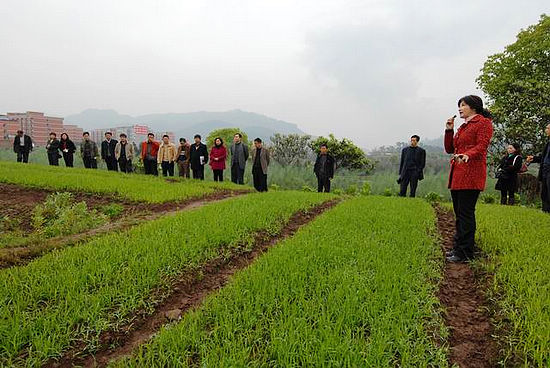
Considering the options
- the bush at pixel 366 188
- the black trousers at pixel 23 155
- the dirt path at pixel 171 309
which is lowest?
the dirt path at pixel 171 309

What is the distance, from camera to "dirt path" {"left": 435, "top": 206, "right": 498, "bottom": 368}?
7.68 ft

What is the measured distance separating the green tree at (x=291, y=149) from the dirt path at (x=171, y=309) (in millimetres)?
21822

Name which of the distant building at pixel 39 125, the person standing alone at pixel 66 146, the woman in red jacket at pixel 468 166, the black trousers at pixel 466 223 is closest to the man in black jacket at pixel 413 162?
the woman in red jacket at pixel 468 166

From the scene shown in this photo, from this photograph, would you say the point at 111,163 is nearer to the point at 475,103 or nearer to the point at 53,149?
the point at 53,149

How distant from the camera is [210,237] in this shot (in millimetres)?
4629

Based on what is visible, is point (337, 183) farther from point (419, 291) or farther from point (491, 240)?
point (419, 291)

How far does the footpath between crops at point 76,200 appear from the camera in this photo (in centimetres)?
414

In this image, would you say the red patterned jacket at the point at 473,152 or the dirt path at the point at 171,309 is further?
the red patterned jacket at the point at 473,152

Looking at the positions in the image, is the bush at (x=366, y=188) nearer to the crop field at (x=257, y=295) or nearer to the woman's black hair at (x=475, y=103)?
the crop field at (x=257, y=295)

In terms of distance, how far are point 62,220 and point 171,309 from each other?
3.79 metres

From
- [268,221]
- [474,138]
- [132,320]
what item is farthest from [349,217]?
[132,320]

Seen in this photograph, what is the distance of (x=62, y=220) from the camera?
5.57 meters

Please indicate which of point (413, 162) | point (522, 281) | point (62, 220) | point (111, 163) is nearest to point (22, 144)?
point (111, 163)

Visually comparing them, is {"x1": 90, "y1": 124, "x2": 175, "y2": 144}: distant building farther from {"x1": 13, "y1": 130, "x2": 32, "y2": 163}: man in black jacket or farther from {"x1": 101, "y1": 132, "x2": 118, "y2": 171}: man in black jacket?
{"x1": 13, "y1": 130, "x2": 32, "y2": 163}: man in black jacket
